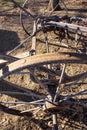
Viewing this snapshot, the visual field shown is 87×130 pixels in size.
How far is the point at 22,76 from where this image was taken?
16.1ft

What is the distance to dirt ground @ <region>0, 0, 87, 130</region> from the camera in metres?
4.15

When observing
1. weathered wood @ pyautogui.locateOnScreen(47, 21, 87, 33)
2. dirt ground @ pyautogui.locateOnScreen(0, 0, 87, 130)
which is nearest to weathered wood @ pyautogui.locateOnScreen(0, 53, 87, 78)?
weathered wood @ pyautogui.locateOnScreen(47, 21, 87, 33)

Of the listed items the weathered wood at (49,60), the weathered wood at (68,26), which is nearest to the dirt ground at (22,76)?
the weathered wood at (68,26)

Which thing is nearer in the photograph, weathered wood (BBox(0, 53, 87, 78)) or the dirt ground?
weathered wood (BBox(0, 53, 87, 78))

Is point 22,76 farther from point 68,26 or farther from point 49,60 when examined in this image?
point 49,60

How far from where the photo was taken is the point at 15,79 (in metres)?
4.89

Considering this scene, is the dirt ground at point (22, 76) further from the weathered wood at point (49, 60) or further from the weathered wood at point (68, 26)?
the weathered wood at point (49, 60)

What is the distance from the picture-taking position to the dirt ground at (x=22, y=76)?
163 inches

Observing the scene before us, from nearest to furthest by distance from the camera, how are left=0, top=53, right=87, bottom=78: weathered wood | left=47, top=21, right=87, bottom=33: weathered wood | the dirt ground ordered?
left=0, top=53, right=87, bottom=78: weathered wood
left=47, top=21, right=87, bottom=33: weathered wood
the dirt ground

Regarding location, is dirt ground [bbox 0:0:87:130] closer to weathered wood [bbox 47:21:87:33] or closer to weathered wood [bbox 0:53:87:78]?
weathered wood [bbox 47:21:87:33]

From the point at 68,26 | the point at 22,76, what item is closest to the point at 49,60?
the point at 68,26

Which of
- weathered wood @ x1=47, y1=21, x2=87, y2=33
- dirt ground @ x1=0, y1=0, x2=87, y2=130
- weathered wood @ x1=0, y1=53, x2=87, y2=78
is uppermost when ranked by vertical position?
weathered wood @ x1=47, y1=21, x2=87, y2=33

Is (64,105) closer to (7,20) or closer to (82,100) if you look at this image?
(82,100)

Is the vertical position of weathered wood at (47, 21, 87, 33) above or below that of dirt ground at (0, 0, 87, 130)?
above
